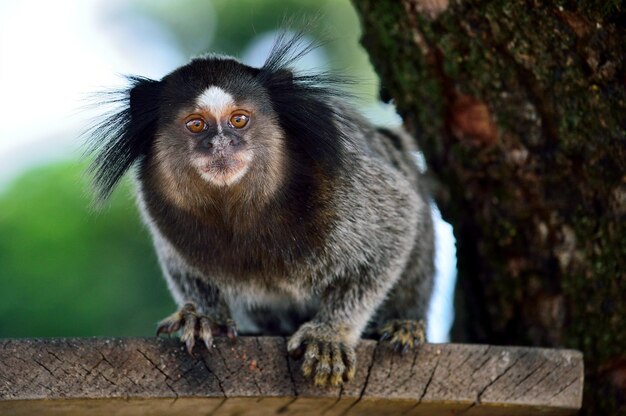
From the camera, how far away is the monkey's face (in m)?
3.30

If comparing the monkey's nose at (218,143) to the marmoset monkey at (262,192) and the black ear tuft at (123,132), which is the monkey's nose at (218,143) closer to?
the marmoset monkey at (262,192)

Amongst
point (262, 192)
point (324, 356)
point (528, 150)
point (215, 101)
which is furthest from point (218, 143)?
point (528, 150)

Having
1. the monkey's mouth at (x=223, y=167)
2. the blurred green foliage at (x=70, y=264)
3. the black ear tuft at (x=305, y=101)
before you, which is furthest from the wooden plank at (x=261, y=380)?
the blurred green foliage at (x=70, y=264)

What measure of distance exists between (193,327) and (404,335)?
0.72 metres

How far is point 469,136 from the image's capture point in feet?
12.5

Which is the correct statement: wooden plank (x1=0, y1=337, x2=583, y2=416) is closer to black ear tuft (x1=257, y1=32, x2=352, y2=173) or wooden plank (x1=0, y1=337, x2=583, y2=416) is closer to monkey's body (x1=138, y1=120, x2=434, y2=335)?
monkey's body (x1=138, y1=120, x2=434, y2=335)

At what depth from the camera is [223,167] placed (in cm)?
327

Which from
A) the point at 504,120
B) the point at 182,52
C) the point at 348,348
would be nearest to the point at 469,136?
the point at 504,120

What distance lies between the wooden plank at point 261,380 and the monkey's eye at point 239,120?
84 centimetres

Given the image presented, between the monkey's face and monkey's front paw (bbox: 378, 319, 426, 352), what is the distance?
0.69m

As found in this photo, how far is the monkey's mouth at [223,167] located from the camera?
10.7 ft

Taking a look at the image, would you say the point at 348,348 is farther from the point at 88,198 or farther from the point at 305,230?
the point at 88,198

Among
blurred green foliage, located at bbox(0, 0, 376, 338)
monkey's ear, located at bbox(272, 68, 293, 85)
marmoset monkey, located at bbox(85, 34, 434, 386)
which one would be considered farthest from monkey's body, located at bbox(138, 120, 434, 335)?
blurred green foliage, located at bbox(0, 0, 376, 338)

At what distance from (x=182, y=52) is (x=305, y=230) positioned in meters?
3.53
